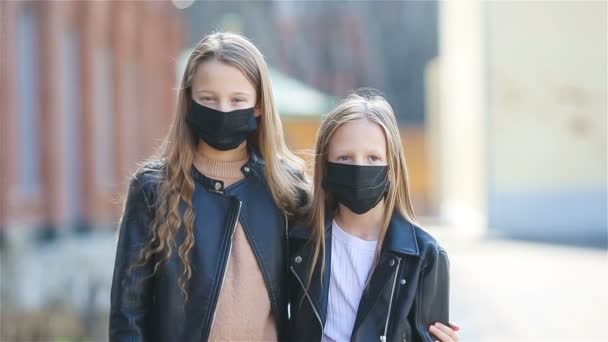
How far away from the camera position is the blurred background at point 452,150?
836 centimetres

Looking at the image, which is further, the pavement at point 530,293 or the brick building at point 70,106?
the brick building at point 70,106

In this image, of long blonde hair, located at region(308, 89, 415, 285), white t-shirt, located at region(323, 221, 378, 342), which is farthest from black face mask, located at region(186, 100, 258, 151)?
white t-shirt, located at region(323, 221, 378, 342)

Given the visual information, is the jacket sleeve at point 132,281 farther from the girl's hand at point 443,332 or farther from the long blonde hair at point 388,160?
the girl's hand at point 443,332

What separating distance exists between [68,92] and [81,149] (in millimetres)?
1286

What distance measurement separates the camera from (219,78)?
2.74 meters

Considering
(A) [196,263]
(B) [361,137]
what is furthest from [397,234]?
(A) [196,263]

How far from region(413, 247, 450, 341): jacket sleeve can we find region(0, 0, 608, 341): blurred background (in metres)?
4.34

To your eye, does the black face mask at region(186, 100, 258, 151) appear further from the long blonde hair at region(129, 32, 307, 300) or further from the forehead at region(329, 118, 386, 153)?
the forehead at region(329, 118, 386, 153)

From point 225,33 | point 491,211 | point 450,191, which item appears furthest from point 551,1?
point 225,33

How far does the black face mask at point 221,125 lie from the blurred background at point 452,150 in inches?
160

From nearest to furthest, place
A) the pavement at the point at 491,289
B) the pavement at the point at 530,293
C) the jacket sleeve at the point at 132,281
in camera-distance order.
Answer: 1. the jacket sleeve at the point at 132,281
2. the pavement at the point at 491,289
3. the pavement at the point at 530,293

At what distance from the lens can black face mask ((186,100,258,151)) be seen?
8.96ft

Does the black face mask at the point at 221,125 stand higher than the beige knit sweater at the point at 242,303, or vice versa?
the black face mask at the point at 221,125

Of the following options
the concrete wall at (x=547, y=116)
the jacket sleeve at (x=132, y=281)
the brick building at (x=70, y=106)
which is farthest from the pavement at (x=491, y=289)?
the jacket sleeve at (x=132, y=281)
